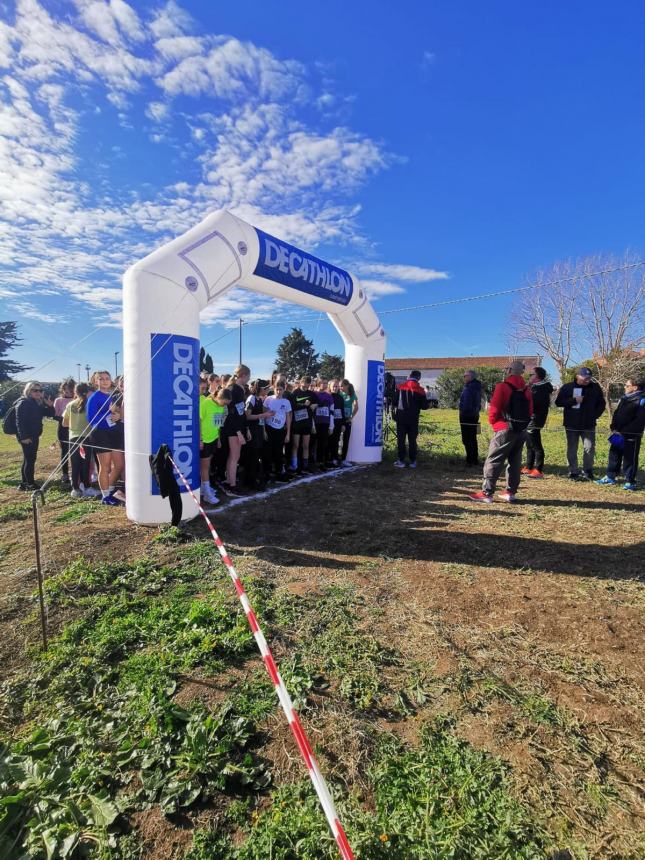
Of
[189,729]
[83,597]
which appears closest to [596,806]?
[189,729]

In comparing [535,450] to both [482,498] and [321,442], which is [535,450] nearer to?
[482,498]

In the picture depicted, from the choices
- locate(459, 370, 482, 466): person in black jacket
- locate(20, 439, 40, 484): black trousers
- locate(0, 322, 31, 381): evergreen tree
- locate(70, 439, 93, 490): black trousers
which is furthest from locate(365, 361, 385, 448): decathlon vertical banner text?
locate(0, 322, 31, 381): evergreen tree

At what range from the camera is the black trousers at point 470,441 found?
362 inches

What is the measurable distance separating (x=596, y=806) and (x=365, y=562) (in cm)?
267

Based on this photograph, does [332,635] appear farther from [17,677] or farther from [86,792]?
[17,677]

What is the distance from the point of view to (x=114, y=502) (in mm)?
6352

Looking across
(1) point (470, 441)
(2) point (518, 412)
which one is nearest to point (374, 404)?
(1) point (470, 441)

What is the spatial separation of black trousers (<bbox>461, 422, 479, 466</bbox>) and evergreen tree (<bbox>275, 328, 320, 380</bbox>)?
126 ft

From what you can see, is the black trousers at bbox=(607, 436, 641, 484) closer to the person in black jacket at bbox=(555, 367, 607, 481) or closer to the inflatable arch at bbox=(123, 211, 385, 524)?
the person in black jacket at bbox=(555, 367, 607, 481)

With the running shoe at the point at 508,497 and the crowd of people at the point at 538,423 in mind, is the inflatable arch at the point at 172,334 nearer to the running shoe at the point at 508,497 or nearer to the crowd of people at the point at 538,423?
the crowd of people at the point at 538,423

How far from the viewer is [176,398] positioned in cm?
515

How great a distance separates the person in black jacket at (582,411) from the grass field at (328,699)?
155 inches

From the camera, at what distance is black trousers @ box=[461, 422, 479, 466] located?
9188mm

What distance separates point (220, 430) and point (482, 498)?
4264mm
